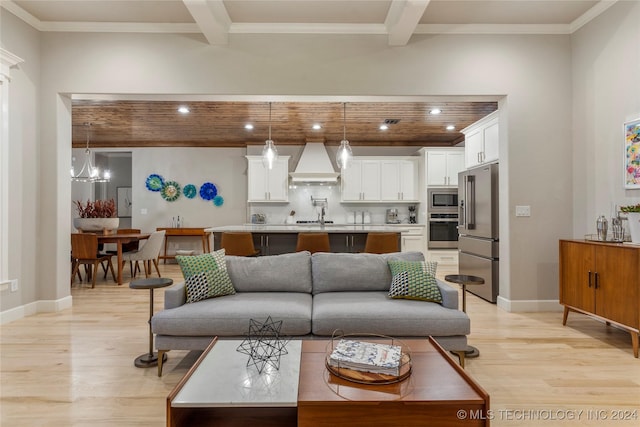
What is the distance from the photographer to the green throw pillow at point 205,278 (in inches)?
111

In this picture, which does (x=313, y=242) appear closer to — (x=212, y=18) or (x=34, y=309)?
(x=212, y=18)

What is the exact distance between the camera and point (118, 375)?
99.3 inches

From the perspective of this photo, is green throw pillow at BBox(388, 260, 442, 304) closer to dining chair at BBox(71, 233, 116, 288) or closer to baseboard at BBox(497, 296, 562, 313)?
baseboard at BBox(497, 296, 562, 313)

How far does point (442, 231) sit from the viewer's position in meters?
7.34

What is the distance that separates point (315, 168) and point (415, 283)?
16.3ft

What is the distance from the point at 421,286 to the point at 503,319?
159cm

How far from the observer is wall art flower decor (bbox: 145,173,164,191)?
815cm

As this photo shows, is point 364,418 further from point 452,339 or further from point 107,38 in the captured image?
point 107,38

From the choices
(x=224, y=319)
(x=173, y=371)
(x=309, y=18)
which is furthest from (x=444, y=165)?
(x=173, y=371)

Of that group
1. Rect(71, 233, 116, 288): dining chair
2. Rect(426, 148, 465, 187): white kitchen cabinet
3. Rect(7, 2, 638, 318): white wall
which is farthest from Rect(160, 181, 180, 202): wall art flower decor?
Rect(426, 148, 465, 187): white kitchen cabinet

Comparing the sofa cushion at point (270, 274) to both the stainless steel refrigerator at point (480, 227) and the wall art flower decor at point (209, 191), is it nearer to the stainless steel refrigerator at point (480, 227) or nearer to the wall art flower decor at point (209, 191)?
the stainless steel refrigerator at point (480, 227)

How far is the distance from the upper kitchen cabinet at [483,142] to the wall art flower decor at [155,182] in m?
6.30

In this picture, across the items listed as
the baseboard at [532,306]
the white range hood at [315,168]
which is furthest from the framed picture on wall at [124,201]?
the baseboard at [532,306]

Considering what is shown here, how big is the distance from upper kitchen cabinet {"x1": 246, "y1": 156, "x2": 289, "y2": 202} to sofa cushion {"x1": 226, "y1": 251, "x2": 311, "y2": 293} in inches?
181
